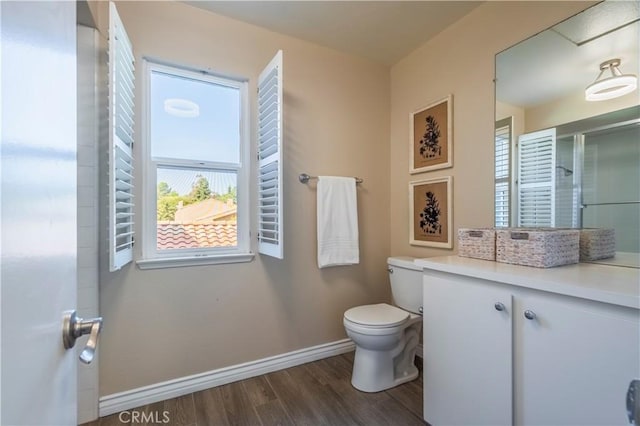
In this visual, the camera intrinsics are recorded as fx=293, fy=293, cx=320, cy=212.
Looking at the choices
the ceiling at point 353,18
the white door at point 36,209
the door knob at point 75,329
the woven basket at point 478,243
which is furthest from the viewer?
the ceiling at point 353,18

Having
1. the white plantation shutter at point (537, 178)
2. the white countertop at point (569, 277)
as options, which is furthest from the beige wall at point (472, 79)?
the white countertop at point (569, 277)

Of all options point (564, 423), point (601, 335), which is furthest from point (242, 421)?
point (601, 335)

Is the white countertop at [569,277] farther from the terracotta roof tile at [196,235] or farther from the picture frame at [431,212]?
the terracotta roof tile at [196,235]

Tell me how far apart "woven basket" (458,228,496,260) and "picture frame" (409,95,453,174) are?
0.67m

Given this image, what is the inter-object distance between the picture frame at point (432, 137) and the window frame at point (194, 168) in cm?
130

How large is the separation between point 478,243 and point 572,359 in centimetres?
64

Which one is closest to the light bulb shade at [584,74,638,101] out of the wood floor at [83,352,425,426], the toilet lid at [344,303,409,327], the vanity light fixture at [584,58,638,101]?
the vanity light fixture at [584,58,638,101]

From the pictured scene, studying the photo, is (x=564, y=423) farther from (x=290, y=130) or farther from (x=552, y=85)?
(x=290, y=130)

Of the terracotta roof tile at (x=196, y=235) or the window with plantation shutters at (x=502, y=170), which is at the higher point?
the window with plantation shutters at (x=502, y=170)

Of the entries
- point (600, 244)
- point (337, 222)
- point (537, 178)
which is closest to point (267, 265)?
point (337, 222)

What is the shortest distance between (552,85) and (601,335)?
1280 mm

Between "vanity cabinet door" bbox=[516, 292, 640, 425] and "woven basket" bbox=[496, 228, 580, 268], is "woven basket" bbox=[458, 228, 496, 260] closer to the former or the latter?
"woven basket" bbox=[496, 228, 580, 268]

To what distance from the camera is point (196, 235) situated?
1951 mm

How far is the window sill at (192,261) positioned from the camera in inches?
68.9
